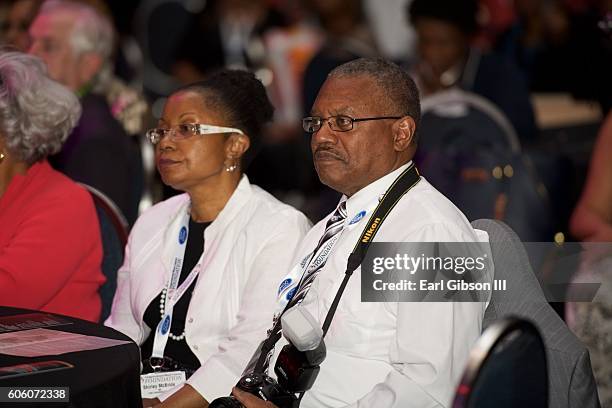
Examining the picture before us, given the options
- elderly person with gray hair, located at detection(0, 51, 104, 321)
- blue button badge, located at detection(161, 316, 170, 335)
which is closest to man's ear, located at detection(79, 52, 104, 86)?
elderly person with gray hair, located at detection(0, 51, 104, 321)

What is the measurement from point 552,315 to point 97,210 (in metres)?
1.90

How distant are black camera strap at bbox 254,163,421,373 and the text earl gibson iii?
93 millimetres

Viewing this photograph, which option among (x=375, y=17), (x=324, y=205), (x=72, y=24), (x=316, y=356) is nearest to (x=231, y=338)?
(x=316, y=356)

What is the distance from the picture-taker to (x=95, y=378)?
2.87 m

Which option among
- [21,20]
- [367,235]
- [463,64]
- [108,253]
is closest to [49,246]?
[108,253]

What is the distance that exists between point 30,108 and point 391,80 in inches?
57.2

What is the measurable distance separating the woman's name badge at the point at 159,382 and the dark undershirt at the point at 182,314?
5 cm

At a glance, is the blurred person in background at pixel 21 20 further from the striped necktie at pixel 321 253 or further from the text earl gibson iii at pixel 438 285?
the text earl gibson iii at pixel 438 285

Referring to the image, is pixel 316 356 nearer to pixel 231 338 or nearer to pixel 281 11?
pixel 231 338

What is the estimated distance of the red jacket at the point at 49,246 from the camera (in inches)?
150

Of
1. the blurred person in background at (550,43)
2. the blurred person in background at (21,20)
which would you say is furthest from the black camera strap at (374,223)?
the blurred person in background at (550,43)

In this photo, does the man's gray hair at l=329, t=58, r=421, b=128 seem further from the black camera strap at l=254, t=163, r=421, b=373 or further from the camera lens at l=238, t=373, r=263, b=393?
the camera lens at l=238, t=373, r=263, b=393

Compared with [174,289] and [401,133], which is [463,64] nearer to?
[174,289]

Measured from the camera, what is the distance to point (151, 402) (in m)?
3.64
